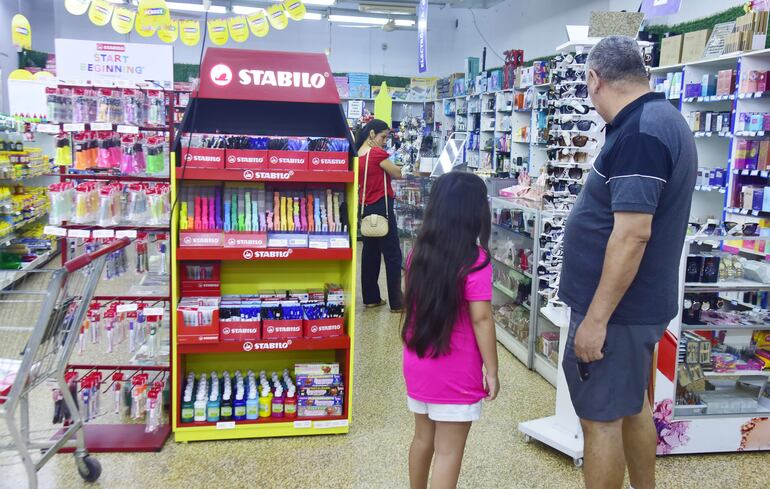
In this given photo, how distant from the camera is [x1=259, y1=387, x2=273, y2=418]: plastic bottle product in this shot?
3.51 metres

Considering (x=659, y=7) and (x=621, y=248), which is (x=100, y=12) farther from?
(x=621, y=248)

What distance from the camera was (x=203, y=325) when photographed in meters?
3.39

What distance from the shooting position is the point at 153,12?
8.67m

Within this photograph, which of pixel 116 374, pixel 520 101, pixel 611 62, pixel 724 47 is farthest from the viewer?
pixel 520 101

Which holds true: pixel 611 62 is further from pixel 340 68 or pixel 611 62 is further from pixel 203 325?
pixel 340 68

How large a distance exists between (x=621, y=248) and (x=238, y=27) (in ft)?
29.4

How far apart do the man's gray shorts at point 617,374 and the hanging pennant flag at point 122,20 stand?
324 inches

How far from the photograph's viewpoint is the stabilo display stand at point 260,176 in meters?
3.35

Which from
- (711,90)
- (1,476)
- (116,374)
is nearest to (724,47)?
(711,90)

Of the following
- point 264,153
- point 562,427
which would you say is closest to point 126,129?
point 264,153

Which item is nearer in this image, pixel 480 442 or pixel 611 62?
pixel 611 62

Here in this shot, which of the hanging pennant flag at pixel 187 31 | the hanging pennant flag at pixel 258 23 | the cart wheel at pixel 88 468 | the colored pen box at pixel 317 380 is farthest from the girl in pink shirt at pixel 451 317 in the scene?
the hanging pennant flag at pixel 187 31

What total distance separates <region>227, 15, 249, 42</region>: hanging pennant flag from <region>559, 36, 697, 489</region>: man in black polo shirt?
8.46 meters

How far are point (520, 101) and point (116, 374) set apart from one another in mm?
7726
